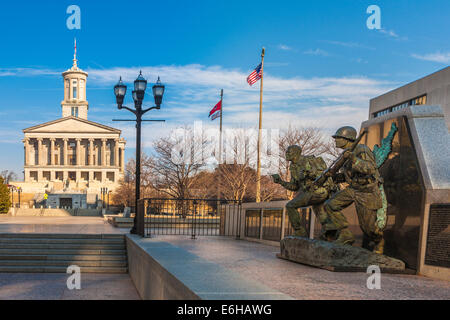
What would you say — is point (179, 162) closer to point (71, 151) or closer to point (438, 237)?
point (438, 237)

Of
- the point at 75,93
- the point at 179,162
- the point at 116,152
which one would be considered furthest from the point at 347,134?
the point at 75,93

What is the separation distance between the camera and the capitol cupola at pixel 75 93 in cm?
12312

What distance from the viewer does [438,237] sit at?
6328mm

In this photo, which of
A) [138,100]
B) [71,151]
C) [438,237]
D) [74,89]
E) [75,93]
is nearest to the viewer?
[438,237]

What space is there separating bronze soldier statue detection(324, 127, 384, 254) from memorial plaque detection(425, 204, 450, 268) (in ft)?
2.34

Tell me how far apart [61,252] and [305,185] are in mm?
9047

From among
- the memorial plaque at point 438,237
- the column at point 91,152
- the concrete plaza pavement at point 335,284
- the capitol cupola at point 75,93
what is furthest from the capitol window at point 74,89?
the memorial plaque at point 438,237

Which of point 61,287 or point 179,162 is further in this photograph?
point 179,162

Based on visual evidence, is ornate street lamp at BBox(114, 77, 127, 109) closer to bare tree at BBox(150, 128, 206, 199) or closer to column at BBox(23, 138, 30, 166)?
bare tree at BBox(150, 128, 206, 199)

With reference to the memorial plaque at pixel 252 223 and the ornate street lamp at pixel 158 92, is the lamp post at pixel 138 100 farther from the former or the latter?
the memorial plaque at pixel 252 223

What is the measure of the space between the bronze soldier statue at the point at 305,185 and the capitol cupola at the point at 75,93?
4784 inches

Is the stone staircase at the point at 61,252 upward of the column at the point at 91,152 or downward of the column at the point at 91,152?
downward

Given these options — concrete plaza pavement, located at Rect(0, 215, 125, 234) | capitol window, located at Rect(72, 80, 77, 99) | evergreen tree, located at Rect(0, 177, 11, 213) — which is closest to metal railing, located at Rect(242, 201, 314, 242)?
concrete plaza pavement, located at Rect(0, 215, 125, 234)

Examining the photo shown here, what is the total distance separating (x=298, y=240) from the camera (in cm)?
788
